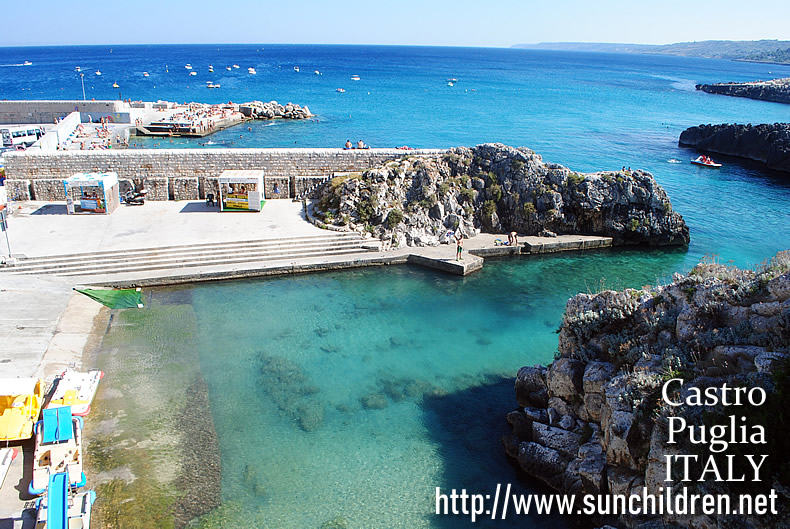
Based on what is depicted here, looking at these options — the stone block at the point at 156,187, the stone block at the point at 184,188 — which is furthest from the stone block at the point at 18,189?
the stone block at the point at 184,188

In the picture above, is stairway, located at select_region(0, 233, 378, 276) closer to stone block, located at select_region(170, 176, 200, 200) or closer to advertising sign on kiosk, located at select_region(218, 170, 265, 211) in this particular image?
advertising sign on kiosk, located at select_region(218, 170, 265, 211)

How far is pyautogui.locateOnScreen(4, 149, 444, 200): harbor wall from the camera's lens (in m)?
25.8

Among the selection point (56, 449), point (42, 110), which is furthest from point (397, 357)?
point (42, 110)

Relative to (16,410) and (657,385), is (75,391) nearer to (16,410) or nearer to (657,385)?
(16,410)

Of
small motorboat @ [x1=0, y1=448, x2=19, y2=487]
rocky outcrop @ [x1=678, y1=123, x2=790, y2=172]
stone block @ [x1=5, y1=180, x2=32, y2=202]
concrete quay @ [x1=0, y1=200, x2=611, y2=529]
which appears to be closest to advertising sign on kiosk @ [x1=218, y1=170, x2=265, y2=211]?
concrete quay @ [x1=0, y1=200, x2=611, y2=529]

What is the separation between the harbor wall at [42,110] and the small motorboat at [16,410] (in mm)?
39926

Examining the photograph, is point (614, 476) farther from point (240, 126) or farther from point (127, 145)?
point (240, 126)

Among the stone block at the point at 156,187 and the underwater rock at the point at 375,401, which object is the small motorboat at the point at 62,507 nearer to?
the underwater rock at the point at 375,401

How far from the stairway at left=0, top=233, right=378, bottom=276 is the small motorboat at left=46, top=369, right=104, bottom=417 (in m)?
7.22

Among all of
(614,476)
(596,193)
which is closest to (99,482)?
(614,476)

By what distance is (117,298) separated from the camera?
60.4ft

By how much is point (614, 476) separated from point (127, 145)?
4404 cm

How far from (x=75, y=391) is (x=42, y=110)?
39911 millimetres

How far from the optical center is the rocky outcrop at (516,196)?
1032 inches
